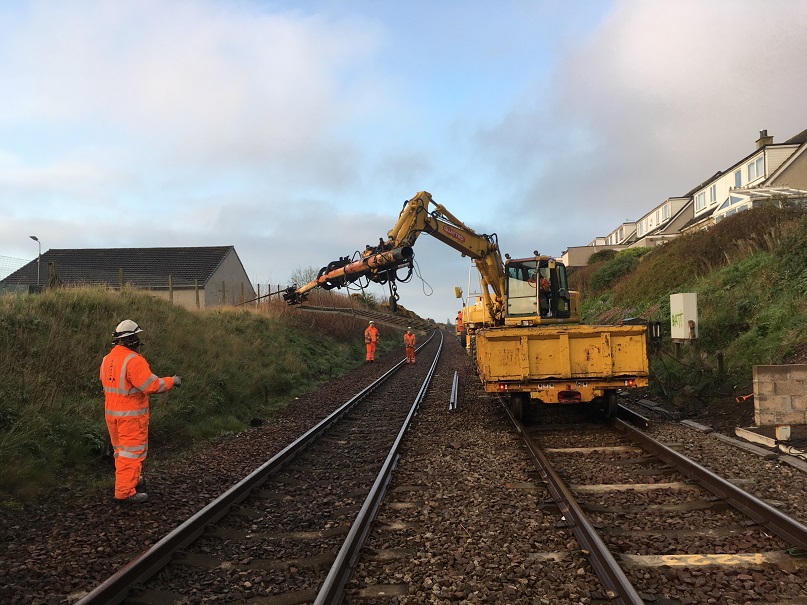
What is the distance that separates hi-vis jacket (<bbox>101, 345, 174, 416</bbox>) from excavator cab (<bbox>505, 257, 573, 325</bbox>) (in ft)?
26.4

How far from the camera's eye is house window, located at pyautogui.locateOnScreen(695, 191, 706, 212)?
48.1 m

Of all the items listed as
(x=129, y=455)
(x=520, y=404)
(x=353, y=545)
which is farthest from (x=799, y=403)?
(x=129, y=455)

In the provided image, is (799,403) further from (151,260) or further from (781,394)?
(151,260)

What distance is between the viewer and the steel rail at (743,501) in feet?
13.5

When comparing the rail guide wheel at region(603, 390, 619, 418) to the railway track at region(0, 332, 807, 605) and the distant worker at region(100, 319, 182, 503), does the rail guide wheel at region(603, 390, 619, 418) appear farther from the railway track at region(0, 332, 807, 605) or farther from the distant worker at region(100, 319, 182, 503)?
the distant worker at region(100, 319, 182, 503)

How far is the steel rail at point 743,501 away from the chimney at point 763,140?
45758 mm

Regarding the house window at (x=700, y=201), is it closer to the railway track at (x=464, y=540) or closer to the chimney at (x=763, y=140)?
the chimney at (x=763, y=140)

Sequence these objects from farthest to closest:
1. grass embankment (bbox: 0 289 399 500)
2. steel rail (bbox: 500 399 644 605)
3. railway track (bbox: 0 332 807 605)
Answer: grass embankment (bbox: 0 289 399 500) < railway track (bbox: 0 332 807 605) < steel rail (bbox: 500 399 644 605)

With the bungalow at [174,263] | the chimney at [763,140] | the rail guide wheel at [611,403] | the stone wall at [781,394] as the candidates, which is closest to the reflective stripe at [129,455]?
the rail guide wheel at [611,403]

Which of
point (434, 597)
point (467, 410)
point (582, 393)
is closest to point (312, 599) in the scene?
point (434, 597)

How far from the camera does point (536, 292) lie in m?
12.1

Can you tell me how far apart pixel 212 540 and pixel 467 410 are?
23.5 feet

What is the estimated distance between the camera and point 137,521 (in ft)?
17.1

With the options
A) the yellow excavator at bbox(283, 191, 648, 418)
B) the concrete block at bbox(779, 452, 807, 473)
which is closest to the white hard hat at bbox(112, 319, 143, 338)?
the yellow excavator at bbox(283, 191, 648, 418)
